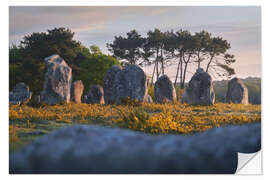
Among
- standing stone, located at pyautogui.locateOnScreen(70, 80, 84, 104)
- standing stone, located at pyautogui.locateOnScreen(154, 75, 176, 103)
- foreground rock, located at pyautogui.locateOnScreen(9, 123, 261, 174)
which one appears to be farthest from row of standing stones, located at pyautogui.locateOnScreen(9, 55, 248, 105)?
foreground rock, located at pyautogui.locateOnScreen(9, 123, 261, 174)

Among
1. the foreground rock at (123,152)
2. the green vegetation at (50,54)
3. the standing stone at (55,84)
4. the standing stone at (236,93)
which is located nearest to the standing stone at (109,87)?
the standing stone at (55,84)

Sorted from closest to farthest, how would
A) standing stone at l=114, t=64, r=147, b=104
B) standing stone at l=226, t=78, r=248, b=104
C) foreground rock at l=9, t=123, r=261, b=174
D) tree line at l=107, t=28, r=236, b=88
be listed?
1. foreground rock at l=9, t=123, r=261, b=174
2. tree line at l=107, t=28, r=236, b=88
3. standing stone at l=114, t=64, r=147, b=104
4. standing stone at l=226, t=78, r=248, b=104

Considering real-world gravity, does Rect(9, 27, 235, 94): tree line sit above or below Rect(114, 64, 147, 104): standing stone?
above

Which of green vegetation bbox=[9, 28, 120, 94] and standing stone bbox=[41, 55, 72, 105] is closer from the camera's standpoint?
standing stone bbox=[41, 55, 72, 105]

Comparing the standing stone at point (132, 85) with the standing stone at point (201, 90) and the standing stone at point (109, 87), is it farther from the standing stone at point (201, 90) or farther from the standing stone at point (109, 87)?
the standing stone at point (201, 90)

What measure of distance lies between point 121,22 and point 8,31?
110 inches

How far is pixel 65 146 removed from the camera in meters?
3.37

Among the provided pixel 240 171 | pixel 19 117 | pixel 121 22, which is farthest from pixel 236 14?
pixel 19 117

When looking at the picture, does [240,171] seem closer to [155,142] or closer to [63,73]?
[155,142]

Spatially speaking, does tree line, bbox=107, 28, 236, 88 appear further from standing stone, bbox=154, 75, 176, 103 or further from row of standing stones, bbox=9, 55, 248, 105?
standing stone, bbox=154, 75, 176, 103

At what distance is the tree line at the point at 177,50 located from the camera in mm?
10593

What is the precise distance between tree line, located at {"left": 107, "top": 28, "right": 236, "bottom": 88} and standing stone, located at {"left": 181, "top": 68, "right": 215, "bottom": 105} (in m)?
1.74

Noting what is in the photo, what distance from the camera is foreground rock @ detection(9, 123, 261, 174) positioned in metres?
3.31

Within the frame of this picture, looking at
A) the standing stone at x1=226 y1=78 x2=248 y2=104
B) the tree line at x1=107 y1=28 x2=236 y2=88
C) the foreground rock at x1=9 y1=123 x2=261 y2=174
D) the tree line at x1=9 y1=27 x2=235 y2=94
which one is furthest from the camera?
the standing stone at x1=226 y1=78 x2=248 y2=104
